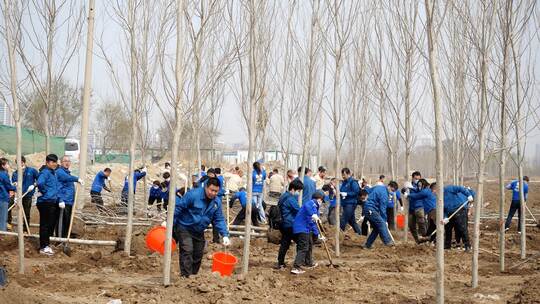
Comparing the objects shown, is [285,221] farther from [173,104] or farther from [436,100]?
[436,100]

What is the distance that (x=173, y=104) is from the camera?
6.96 meters

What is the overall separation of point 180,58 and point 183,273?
2.60m

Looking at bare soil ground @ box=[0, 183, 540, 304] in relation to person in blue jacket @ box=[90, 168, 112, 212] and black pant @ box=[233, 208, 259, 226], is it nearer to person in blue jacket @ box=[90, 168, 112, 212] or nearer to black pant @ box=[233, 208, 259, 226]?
black pant @ box=[233, 208, 259, 226]

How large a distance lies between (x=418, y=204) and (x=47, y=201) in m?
8.05

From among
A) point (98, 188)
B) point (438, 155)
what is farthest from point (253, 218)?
point (438, 155)

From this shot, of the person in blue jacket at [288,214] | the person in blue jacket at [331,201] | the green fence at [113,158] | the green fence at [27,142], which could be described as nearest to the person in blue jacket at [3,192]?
the person in blue jacket at [288,214]

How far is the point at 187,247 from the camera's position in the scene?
7.43 meters

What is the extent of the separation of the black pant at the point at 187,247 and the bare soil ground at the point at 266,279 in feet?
0.79

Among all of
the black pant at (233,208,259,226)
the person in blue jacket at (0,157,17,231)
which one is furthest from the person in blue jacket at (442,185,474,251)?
the person in blue jacket at (0,157,17,231)

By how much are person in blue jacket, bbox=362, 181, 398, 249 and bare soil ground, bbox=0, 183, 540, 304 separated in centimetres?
37

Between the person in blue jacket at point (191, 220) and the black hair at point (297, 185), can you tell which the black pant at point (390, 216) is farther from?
the person in blue jacket at point (191, 220)

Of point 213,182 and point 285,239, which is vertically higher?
point 213,182

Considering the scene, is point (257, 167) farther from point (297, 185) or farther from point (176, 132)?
point (176, 132)

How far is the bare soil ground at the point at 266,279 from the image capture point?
6527mm
